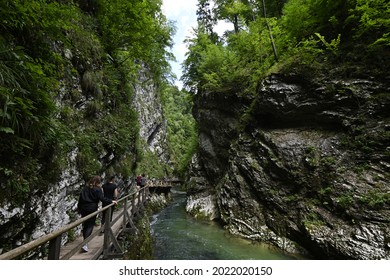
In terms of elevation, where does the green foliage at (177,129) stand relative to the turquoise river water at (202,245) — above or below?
above

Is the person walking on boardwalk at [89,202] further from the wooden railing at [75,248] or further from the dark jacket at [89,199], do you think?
the wooden railing at [75,248]

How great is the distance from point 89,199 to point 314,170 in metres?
8.20

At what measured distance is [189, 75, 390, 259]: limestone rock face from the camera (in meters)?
7.29

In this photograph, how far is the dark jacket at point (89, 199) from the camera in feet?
18.8

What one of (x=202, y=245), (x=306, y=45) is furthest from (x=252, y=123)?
(x=202, y=245)

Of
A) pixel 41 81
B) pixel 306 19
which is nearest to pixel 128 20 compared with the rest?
pixel 41 81

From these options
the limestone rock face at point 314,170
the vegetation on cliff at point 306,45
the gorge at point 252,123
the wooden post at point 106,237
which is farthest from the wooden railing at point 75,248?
the vegetation on cliff at point 306,45

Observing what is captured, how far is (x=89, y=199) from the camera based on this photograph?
576 centimetres

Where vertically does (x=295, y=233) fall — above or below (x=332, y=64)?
below

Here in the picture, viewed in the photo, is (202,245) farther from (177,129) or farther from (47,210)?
(177,129)

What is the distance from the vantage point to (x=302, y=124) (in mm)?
11008

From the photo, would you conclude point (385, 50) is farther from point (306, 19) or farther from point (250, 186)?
point (250, 186)

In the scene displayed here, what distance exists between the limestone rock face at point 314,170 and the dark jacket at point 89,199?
6918 mm

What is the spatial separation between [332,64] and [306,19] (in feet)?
12.5
